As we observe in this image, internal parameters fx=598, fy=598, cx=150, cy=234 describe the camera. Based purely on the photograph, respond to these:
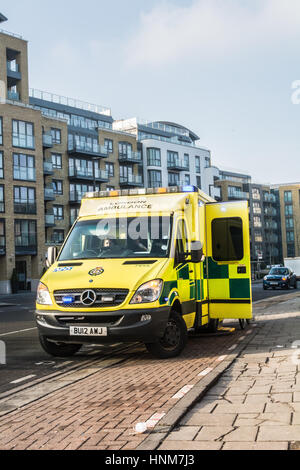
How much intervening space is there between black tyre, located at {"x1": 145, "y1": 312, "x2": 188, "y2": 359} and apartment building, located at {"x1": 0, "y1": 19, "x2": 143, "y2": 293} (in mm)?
36210

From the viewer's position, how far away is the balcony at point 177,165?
74419mm

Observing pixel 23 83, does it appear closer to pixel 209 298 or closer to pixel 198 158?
pixel 198 158

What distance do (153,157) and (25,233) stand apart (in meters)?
26.2

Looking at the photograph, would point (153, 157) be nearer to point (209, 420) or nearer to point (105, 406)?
point (105, 406)

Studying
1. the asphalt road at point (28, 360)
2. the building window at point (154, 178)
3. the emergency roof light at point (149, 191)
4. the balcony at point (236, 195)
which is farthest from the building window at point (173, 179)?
the emergency roof light at point (149, 191)

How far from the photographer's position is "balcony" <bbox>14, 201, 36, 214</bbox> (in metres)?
48.8

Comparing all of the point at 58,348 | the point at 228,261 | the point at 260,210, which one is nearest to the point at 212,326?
the point at 228,261

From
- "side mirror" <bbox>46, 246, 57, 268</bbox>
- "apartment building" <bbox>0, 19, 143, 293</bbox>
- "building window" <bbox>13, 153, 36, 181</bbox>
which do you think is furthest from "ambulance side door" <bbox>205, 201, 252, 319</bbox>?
"building window" <bbox>13, 153, 36, 181</bbox>

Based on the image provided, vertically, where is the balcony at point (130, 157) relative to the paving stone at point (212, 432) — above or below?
above

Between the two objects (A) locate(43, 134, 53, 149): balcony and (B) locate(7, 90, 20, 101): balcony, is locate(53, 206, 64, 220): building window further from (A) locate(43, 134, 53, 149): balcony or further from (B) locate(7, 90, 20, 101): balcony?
(B) locate(7, 90, 20, 101): balcony

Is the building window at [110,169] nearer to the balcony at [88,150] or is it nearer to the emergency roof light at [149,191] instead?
the balcony at [88,150]

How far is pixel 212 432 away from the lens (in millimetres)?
4598

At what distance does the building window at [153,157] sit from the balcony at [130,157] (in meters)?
2.87
